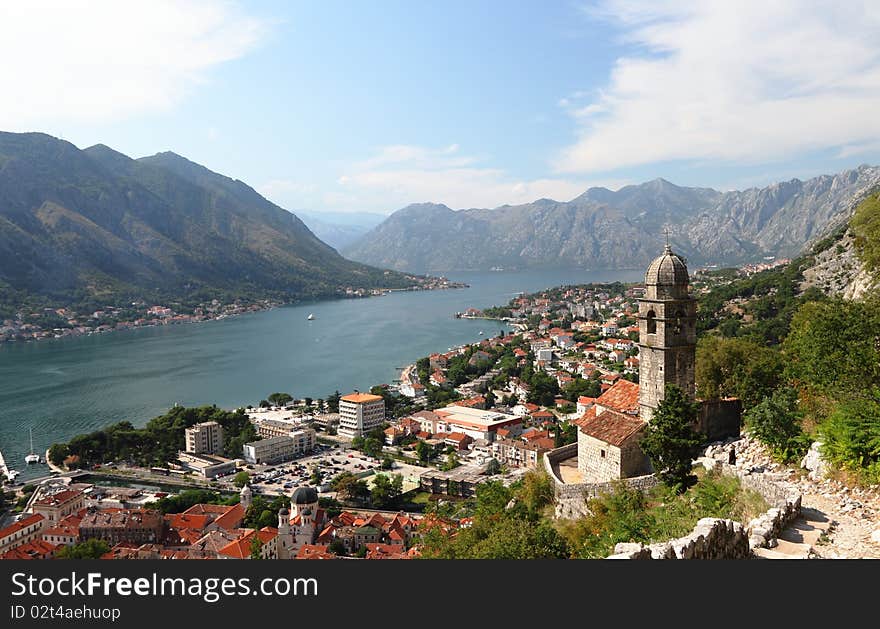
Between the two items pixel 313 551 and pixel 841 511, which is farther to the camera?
pixel 313 551

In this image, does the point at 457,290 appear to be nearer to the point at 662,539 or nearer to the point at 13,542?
the point at 13,542

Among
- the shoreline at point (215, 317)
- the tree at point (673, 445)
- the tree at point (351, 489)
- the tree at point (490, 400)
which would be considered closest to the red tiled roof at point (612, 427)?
→ the tree at point (673, 445)

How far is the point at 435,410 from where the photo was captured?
3722 cm

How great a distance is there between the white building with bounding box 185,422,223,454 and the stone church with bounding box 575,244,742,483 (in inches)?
1036

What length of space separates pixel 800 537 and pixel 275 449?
95.0 ft

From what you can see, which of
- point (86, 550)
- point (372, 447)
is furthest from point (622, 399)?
point (372, 447)

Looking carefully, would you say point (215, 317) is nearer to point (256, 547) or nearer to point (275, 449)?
point (275, 449)

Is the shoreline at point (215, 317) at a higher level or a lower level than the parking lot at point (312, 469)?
higher

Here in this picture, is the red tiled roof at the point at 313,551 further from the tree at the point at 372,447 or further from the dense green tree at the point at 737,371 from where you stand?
the tree at the point at 372,447

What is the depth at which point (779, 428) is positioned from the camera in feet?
25.2

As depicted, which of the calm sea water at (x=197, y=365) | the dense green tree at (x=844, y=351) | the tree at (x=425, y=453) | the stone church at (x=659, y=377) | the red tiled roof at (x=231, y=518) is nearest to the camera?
the dense green tree at (x=844, y=351)

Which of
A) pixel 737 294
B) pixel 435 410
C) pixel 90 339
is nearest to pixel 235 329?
pixel 90 339

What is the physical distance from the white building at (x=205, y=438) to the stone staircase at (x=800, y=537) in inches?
1198

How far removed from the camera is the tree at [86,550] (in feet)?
53.1
